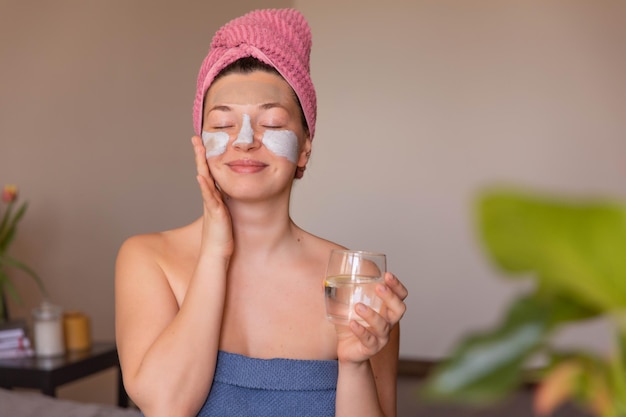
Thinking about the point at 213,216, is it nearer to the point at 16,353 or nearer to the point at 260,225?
the point at 260,225

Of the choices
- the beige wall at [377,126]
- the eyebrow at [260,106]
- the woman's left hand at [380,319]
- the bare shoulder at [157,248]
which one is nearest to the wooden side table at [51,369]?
the beige wall at [377,126]

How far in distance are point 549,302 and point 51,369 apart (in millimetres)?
2344

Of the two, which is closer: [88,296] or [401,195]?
[88,296]

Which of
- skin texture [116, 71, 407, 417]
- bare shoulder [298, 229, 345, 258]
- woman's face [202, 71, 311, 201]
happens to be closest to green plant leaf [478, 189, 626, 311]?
skin texture [116, 71, 407, 417]

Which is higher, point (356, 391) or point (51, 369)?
point (356, 391)

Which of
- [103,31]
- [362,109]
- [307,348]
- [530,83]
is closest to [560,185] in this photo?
[530,83]

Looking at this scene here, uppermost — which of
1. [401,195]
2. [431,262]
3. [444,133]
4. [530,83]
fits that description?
[530,83]

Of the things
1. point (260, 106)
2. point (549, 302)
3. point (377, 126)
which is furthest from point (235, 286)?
point (377, 126)

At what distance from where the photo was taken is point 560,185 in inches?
166

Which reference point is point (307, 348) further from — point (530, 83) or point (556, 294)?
point (530, 83)

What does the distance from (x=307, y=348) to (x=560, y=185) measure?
9.87 ft

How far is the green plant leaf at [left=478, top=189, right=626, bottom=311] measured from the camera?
8.2 inches

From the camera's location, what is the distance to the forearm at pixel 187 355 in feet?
4.44

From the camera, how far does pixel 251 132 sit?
4.85 ft
